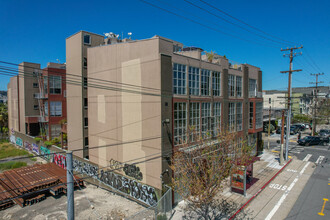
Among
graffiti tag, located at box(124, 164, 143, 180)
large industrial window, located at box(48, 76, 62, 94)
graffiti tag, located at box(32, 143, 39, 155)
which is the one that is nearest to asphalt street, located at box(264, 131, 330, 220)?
graffiti tag, located at box(124, 164, 143, 180)

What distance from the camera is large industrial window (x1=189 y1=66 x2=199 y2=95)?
19422 mm

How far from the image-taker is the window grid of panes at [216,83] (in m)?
22.5

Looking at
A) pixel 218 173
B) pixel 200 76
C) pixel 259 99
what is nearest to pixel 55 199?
pixel 218 173

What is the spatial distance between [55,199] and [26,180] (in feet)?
13.6

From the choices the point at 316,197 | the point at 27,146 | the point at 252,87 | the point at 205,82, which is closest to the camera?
the point at 316,197

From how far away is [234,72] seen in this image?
26156 millimetres

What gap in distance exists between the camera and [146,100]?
17.4 metres

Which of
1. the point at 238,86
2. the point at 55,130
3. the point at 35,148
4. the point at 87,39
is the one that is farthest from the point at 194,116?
the point at 35,148

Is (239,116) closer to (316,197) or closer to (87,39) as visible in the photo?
(316,197)

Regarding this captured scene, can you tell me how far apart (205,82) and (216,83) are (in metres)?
2.24

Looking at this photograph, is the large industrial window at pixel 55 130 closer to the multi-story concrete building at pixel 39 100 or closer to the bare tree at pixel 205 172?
the multi-story concrete building at pixel 39 100

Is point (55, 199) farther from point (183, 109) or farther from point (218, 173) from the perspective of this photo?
point (218, 173)

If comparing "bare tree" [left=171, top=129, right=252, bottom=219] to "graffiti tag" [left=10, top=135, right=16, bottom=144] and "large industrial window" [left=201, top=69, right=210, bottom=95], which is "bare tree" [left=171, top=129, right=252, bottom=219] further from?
"graffiti tag" [left=10, top=135, right=16, bottom=144]

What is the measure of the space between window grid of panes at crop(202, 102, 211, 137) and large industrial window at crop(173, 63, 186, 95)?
3607 mm
